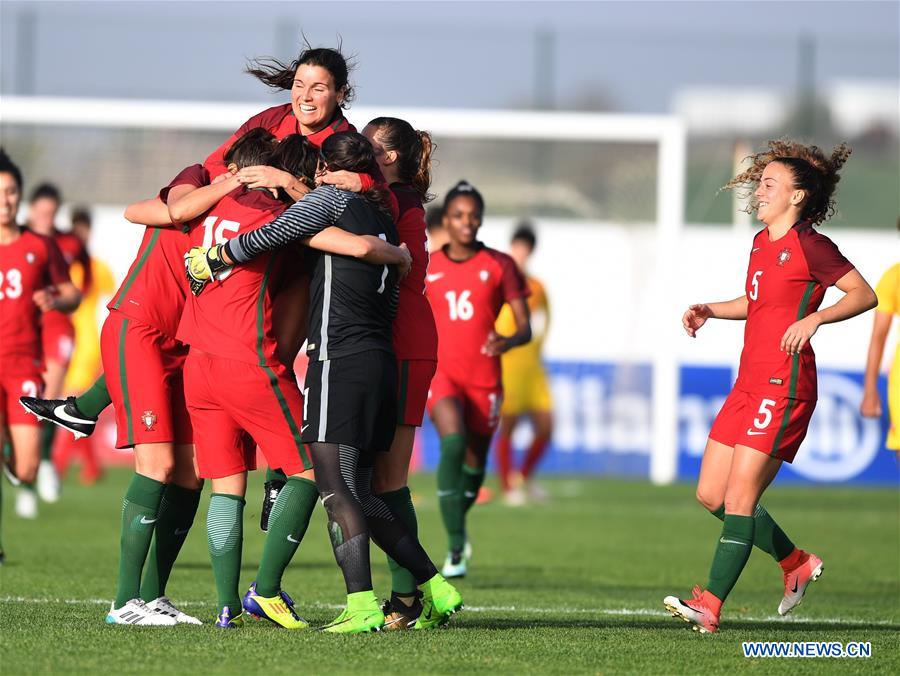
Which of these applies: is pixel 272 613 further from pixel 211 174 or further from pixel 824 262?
pixel 824 262

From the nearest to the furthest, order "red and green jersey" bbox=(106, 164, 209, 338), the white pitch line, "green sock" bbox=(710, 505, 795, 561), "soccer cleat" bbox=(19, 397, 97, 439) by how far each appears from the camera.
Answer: "red and green jersey" bbox=(106, 164, 209, 338)
"soccer cleat" bbox=(19, 397, 97, 439)
"green sock" bbox=(710, 505, 795, 561)
the white pitch line

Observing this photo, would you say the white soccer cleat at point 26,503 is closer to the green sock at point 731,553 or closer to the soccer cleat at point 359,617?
the soccer cleat at point 359,617

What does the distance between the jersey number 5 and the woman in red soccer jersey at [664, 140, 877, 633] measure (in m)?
3.40

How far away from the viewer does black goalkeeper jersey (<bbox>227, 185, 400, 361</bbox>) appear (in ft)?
20.3

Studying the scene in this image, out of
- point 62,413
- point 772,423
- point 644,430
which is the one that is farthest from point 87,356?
point 772,423

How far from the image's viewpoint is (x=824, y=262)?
22.4 ft

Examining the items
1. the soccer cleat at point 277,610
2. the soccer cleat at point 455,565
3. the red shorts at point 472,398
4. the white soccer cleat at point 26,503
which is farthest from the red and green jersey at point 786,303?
the white soccer cleat at point 26,503

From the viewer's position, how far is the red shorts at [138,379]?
6.59 m

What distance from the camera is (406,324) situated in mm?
7000

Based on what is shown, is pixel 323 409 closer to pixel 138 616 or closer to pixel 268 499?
pixel 268 499

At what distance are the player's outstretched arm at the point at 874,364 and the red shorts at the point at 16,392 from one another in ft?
17.4

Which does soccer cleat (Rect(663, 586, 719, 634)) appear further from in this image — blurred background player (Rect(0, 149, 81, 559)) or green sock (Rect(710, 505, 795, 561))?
blurred background player (Rect(0, 149, 81, 559))

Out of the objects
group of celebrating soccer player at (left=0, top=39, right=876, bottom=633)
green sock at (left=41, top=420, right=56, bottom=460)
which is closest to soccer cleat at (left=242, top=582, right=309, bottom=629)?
group of celebrating soccer player at (left=0, top=39, right=876, bottom=633)

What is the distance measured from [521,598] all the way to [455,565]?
4.23ft
